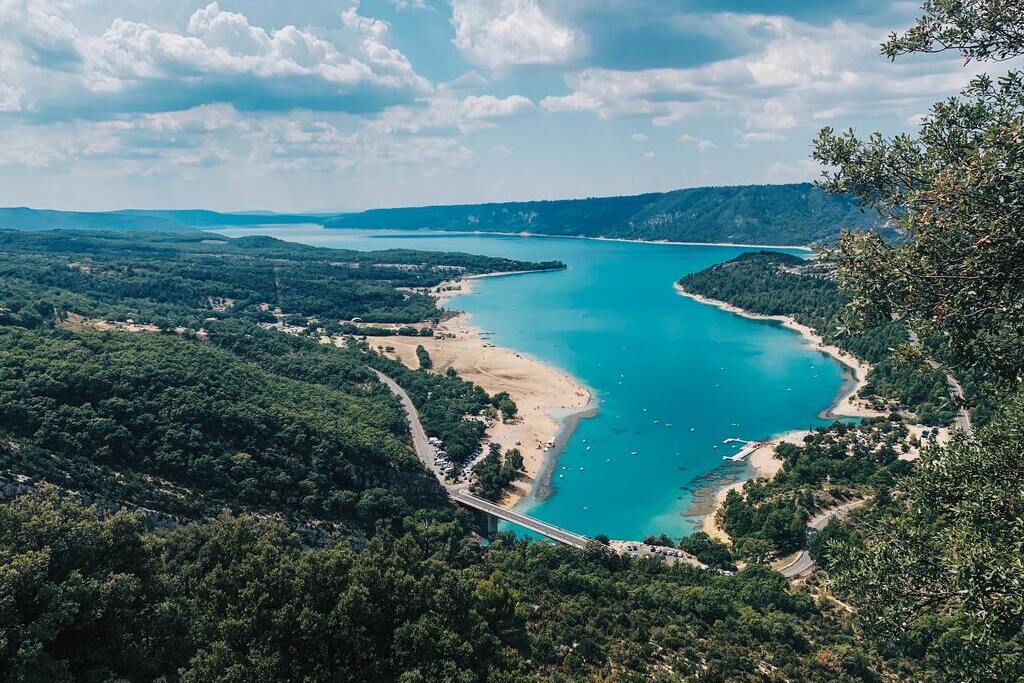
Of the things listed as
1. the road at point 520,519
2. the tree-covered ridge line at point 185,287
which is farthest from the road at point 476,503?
the tree-covered ridge line at point 185,287

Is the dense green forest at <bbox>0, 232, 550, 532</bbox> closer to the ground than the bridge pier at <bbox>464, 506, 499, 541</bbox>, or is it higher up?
higher up

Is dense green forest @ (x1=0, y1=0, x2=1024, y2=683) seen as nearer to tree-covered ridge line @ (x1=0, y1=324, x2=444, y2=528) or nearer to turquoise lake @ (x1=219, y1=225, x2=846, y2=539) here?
tree-covered ridge line @ (x1=0, y1=324, x2=444, y2=528)

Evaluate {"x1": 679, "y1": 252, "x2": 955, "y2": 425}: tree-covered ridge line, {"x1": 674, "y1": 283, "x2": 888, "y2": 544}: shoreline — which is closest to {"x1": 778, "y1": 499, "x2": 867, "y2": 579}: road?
{"x1": 674, "y1": 283, "x2": 888, "y2": 544}: shoreline

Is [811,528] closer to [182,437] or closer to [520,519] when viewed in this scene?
[520,519]

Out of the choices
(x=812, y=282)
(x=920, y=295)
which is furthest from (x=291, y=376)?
(x=812, y=282)

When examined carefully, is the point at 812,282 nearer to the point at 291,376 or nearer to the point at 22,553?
the point at 291,376

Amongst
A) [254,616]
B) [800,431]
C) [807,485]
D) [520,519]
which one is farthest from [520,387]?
[254,616]
